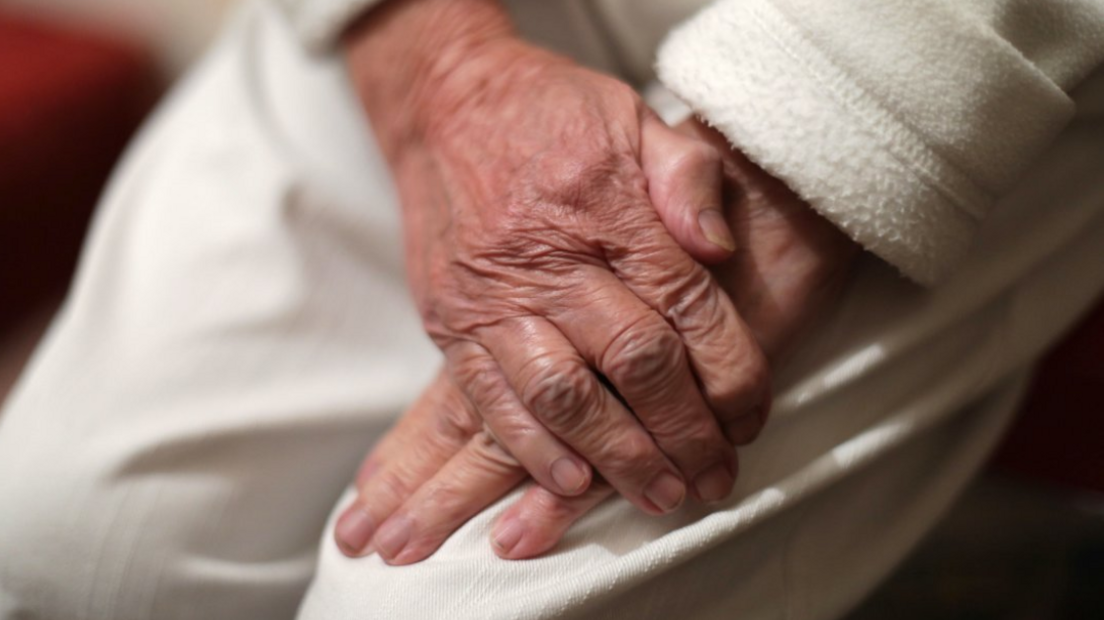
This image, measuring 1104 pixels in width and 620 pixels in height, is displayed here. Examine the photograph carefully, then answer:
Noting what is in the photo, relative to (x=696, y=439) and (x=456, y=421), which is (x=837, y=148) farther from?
(x=456, y=421)

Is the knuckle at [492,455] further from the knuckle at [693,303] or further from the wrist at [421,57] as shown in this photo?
the wrist at [421,57]

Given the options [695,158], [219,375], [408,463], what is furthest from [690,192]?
[219,375]

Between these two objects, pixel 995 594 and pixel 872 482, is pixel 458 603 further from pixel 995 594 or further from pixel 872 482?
pixel 995 594

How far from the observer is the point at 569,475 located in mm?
437

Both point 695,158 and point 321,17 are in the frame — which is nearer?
point 695,158

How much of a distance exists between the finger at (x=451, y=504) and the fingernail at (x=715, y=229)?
17 cm

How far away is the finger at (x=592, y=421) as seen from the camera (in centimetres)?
42

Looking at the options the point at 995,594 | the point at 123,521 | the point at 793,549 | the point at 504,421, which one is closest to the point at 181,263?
the point at 123,521

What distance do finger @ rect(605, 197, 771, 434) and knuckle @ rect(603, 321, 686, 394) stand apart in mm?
14

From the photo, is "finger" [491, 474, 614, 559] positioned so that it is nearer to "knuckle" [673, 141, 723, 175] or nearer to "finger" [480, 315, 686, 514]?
"finger" [480, 315, 686, 514]

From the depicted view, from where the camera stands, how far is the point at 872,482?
0.50 metres

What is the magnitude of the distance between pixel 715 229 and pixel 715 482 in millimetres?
135

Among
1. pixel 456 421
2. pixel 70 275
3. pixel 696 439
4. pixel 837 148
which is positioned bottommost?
pixel 70 275

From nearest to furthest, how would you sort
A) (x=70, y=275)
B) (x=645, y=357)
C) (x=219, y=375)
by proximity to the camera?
(x=645, y=357), (x=219, y=375), (x=70, y=275)
